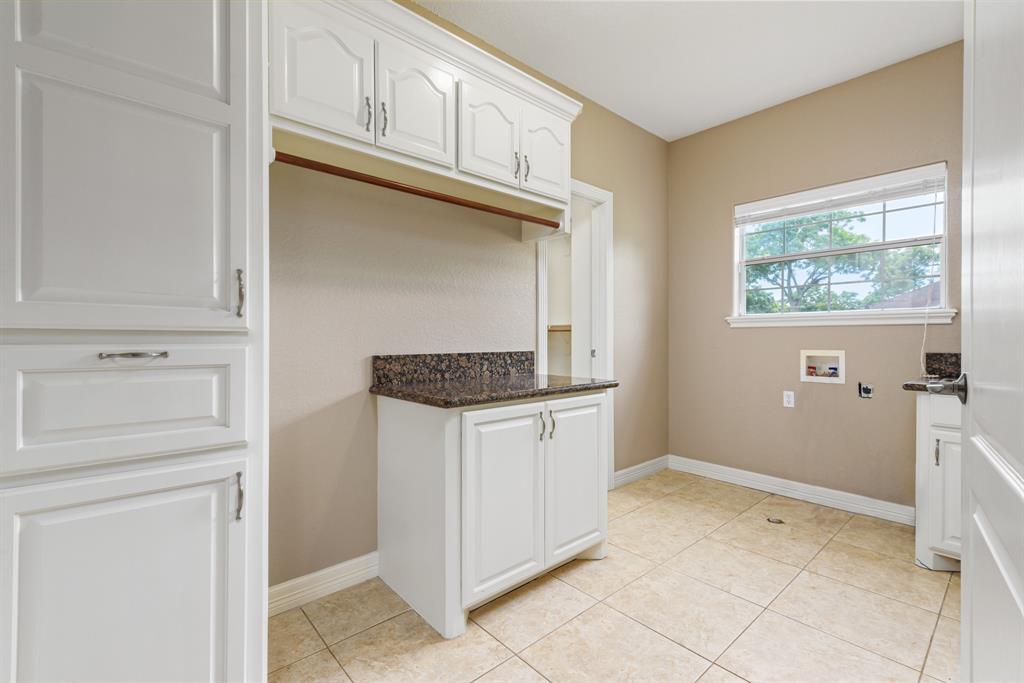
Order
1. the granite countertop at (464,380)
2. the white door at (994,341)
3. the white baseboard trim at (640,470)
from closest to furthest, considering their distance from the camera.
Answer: the white door at (994,341)
the granite countertop at (464,380)
the white baseboard trim at (640,470)

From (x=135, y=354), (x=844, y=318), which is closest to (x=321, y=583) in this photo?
(x=135, y=354)

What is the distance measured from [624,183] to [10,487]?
3490 mm

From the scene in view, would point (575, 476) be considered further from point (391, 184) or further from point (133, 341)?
point (133, 341)

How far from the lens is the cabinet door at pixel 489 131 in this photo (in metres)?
2.00

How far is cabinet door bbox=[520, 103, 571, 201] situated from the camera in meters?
2.24

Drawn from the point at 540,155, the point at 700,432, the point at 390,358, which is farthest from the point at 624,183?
the point at 390,358

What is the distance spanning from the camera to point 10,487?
0.95m

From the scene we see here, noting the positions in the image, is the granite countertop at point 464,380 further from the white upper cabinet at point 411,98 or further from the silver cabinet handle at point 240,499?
the white upper cabinet at point 411,98

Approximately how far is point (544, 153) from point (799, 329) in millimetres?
2225

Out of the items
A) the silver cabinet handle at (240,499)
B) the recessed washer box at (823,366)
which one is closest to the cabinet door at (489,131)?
the silver cabinet handle at (240,499)

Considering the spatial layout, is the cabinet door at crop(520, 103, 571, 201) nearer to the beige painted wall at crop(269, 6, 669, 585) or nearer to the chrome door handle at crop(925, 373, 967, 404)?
the beige painted wall at crop(269, 6, 669, 585)

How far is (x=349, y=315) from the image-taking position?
6.86 feet

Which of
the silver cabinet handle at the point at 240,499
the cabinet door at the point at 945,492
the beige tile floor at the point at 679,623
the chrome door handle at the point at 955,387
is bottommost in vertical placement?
the beige tile floor at the point at 679,623

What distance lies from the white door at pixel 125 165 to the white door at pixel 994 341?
145cm
